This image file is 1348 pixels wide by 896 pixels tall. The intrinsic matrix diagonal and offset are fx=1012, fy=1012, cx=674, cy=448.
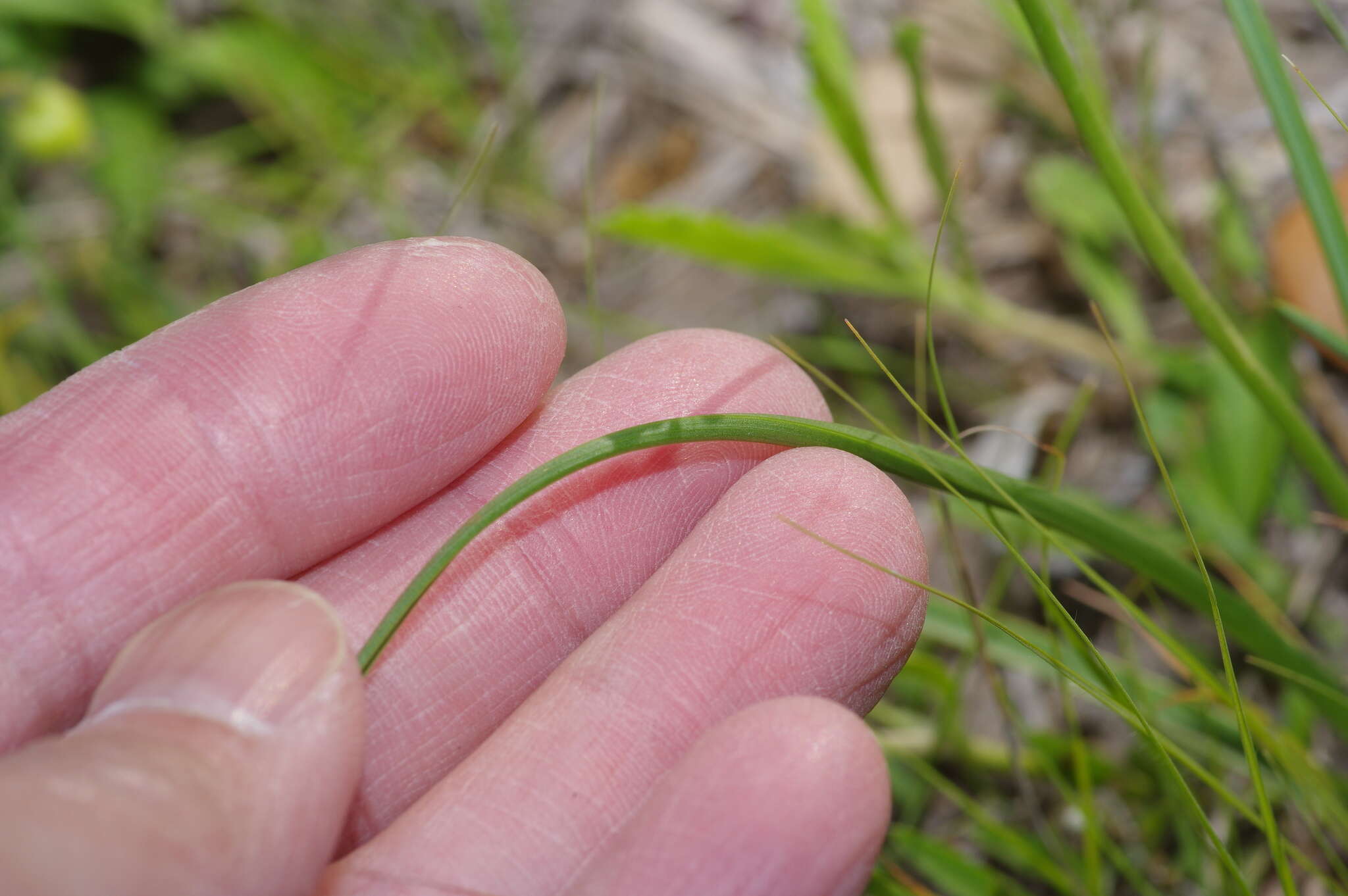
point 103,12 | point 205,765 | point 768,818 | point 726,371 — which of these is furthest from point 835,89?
point 103,12

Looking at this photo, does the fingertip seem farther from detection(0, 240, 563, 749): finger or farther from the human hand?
detection(0, 240, 563, 749): finger

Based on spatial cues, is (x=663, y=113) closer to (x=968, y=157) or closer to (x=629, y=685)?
(x=968, y=157)

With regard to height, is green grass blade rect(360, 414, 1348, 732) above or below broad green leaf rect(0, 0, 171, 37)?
below

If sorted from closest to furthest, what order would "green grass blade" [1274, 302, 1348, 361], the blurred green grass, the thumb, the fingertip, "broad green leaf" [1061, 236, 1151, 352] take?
1. the thumb
2. "green grass blade" [1274, 302, 1348, 361]
3. the fingertip
4. "broad green leaf" [1061, 236, 1151, 352]
5. the blurred green grass

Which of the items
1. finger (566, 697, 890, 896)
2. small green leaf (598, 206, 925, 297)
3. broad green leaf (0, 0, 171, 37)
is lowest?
finger (566, 697, 890, 896)

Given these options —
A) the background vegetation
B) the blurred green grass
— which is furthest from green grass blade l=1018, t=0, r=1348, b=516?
the blurred green grass

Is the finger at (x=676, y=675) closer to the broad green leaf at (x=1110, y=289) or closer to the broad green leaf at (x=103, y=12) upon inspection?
the broad green leaf at (x=1110, y=289)
